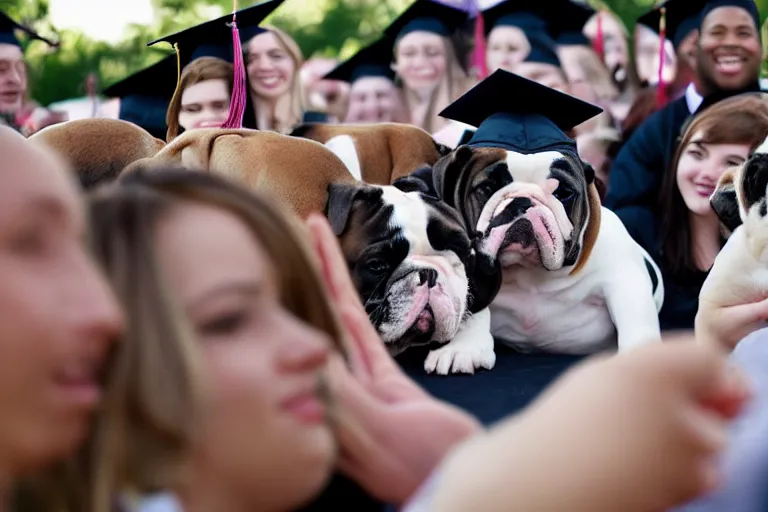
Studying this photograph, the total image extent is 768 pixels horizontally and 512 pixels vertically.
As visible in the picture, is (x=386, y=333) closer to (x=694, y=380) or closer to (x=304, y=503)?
(x=304, y=503)

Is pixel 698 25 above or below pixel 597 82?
above

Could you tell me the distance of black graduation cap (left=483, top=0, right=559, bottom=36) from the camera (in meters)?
3.61

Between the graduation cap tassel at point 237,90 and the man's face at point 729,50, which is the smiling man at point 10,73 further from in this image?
the man's face at point 729,50

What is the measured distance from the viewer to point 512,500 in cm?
59

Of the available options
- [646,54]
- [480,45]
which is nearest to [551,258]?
[480,45]

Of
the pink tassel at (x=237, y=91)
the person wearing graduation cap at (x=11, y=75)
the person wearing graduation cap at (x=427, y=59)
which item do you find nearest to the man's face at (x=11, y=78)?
the person wearing graduation cap at (x=11, y=75)

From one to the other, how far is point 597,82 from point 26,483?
3.96m

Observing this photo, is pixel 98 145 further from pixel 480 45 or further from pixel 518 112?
pixel 480 45

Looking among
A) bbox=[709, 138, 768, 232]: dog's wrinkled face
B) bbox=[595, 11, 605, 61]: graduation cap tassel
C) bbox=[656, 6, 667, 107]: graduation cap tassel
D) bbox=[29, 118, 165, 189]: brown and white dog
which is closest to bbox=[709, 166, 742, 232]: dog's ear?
bbox=[709, 138, 768, 232]: dog's wrinkled face

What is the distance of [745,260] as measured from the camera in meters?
1.57

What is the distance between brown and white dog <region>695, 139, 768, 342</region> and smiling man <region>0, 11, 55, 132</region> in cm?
224

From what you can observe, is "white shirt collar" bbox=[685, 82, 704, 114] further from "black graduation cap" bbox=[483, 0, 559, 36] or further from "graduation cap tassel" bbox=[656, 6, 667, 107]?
"black graduation cap" bbox=[483, 0, 559, 36]

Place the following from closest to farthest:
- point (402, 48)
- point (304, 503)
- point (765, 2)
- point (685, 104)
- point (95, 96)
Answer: point (304, 503)
point (685, 104)
point (402, 48)
point (765, 2)
point (95, 96)

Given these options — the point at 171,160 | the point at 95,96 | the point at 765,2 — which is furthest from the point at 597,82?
the point at 171,160
